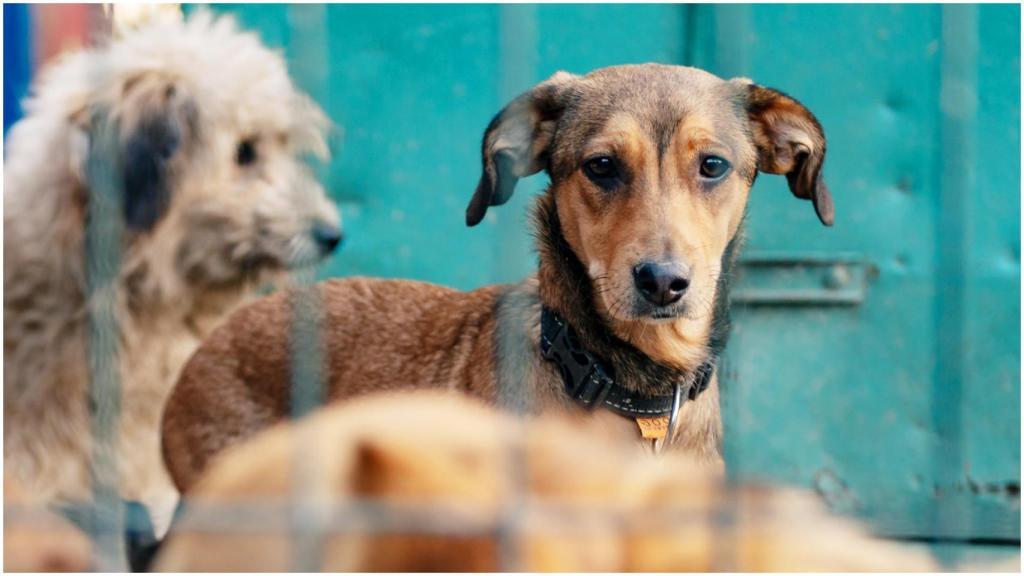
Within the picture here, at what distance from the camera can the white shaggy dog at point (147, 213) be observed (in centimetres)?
323

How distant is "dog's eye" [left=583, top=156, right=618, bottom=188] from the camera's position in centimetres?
263

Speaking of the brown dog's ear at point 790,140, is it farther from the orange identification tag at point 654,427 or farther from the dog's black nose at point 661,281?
the orange identification tag at point 654,427

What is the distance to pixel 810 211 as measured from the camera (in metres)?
3.79

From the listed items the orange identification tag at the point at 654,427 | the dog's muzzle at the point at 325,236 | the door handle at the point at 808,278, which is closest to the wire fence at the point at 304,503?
the dog's muzzle at the point at 325,236

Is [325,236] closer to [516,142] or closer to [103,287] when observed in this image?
[103,287]

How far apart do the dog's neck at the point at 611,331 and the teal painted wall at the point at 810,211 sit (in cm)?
92

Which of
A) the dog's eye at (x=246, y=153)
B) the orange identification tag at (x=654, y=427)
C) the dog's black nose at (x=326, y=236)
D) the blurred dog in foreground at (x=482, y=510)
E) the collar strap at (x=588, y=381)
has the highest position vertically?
the dog's eye at (x=246, y=153)

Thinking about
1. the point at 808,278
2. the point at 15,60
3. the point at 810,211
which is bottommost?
the point at 808,278

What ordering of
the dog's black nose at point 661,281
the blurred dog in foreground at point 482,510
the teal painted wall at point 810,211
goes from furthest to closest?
the teal painted wall at point 810,211 < the dog's black nose at point 661,281 < the blurred dog in foreground at point 482,510

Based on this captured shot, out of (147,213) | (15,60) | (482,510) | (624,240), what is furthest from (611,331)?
(15,60)

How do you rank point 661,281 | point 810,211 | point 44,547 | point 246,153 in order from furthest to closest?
point 810,211 → point 246,153 → point 661,281 → point 44,547

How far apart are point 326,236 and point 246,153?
1.29 ft

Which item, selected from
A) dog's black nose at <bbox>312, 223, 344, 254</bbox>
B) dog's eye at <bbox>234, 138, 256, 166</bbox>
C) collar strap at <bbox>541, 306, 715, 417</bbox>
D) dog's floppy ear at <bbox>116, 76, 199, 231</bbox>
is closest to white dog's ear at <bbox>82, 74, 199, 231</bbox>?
dog's floppy ear at <bbox>116, 76, 199, 231</bbox>

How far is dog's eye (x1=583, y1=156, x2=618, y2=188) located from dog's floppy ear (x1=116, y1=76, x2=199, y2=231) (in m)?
1.35
